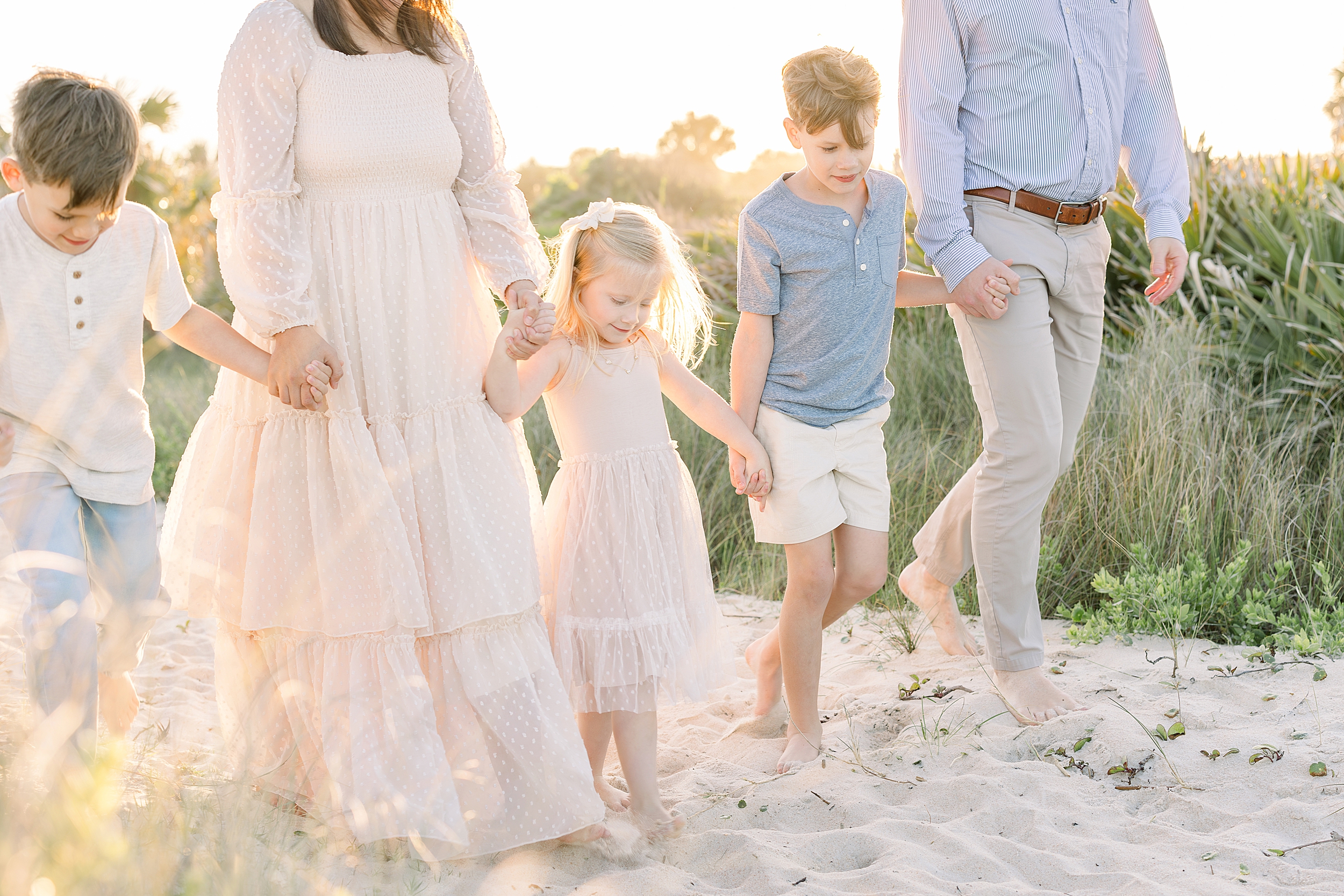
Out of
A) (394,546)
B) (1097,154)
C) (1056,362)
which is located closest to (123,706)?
(394,546)

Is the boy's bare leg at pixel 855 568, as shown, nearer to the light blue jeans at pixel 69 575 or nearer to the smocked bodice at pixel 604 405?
the smocked bodice at pixel 604 405

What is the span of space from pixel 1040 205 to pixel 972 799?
5.36 feet

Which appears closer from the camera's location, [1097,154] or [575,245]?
[575,245]

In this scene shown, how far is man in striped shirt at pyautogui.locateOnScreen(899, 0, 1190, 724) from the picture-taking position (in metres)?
3.17

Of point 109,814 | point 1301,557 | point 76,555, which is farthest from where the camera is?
point 1301,557

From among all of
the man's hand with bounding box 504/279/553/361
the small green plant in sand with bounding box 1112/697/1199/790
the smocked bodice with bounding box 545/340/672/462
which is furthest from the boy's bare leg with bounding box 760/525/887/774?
the man's hand with bounding box 504/279/553/361

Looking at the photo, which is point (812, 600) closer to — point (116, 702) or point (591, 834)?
Result: point (591, 834)

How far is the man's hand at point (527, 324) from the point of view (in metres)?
2.57

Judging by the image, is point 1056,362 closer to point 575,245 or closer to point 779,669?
point 779,669

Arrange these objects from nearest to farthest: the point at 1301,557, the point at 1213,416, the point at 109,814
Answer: the point at 109,814
the point at 1301,557
the point at 1213,416

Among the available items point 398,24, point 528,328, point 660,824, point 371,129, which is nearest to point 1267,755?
point 660,824

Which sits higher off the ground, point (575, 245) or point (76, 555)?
point (575, 245)

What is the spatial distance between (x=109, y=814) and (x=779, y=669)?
2018 millimetres

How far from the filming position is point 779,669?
11.2 ft
